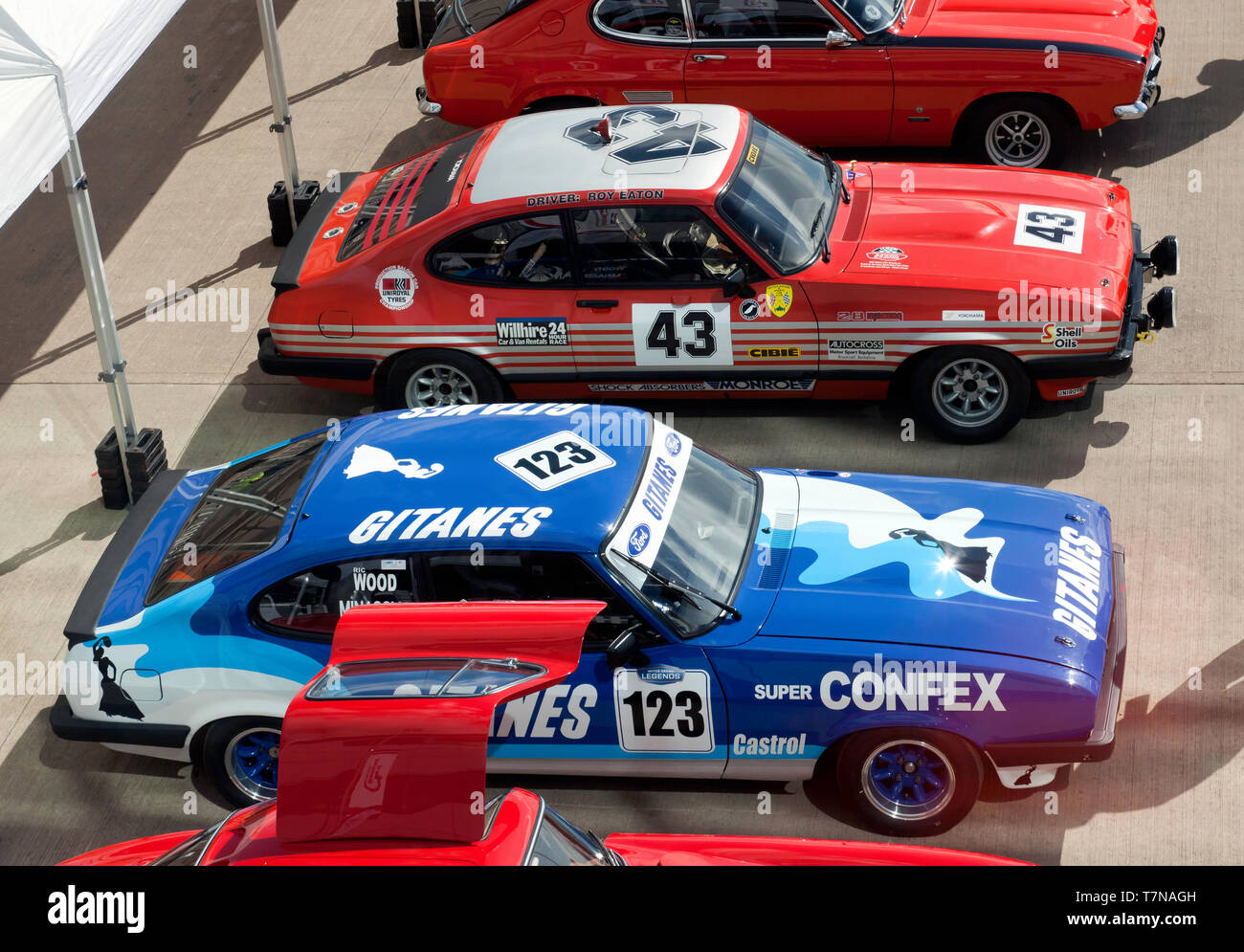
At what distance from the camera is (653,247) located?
303 inches

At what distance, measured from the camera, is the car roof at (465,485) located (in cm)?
558

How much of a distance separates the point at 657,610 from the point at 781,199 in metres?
3.22

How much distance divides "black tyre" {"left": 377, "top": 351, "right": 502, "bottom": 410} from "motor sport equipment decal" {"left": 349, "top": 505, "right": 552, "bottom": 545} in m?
2.52

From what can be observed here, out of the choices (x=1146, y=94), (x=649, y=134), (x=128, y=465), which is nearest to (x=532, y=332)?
(x=649, y=134)

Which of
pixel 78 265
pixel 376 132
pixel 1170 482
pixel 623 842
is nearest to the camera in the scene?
pixel 623 842

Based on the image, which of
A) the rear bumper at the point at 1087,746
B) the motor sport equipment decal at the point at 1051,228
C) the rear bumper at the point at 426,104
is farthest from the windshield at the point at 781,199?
the rear bumper at the point at 426,104

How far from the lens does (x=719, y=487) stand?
6207 mm

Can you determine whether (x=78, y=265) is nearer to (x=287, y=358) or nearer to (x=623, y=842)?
(x=287, y=358)

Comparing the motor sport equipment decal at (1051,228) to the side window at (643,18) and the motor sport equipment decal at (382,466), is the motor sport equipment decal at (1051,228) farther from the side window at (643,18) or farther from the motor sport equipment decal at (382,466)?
the motor sport equipment decal at (382,466)

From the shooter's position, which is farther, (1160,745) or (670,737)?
(1160,745)

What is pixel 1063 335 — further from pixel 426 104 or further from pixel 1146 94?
pixel 426 104

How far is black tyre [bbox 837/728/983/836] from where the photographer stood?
552cm

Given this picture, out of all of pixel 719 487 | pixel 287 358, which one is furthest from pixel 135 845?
pixel 287 358

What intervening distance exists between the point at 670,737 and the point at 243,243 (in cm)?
625
